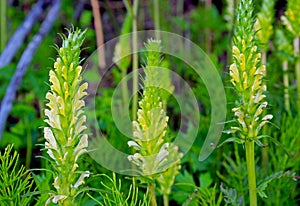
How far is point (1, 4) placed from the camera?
2.21 m

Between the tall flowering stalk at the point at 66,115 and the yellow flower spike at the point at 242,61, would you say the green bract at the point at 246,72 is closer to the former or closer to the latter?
the yellow flower spike at the point at 242,61

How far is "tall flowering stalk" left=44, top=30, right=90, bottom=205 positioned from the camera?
0.78m

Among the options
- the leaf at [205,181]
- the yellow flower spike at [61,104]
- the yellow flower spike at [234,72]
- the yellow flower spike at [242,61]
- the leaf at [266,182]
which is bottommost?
the leaf at [205,181]

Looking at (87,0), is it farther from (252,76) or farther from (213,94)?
(252,76)

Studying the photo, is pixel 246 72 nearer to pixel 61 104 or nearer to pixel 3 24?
pixel 61 104

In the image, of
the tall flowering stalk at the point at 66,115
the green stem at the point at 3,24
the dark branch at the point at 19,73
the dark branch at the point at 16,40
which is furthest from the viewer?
the green stem at the point at 3,24

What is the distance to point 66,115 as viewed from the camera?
31.5 inches

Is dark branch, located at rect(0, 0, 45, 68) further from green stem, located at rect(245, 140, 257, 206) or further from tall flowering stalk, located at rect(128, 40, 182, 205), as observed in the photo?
green stem, located at rect(245, 140, 257, 206)

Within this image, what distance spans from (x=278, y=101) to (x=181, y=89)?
1.84 feet

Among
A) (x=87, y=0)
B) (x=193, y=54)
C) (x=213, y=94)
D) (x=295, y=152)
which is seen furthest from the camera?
(x=87, y=0)

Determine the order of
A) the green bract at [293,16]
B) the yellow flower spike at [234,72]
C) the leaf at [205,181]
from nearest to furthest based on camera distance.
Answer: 1. the yellow flower spike at [234,72]
2. the leaf at [205,181]
3. the green bract at [293,16]

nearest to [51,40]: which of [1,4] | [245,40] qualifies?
[1,4]

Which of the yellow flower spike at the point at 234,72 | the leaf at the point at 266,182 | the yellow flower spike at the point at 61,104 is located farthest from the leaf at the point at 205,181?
the yellow flower spike at the point at 61,104

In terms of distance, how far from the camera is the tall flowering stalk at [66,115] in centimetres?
78
